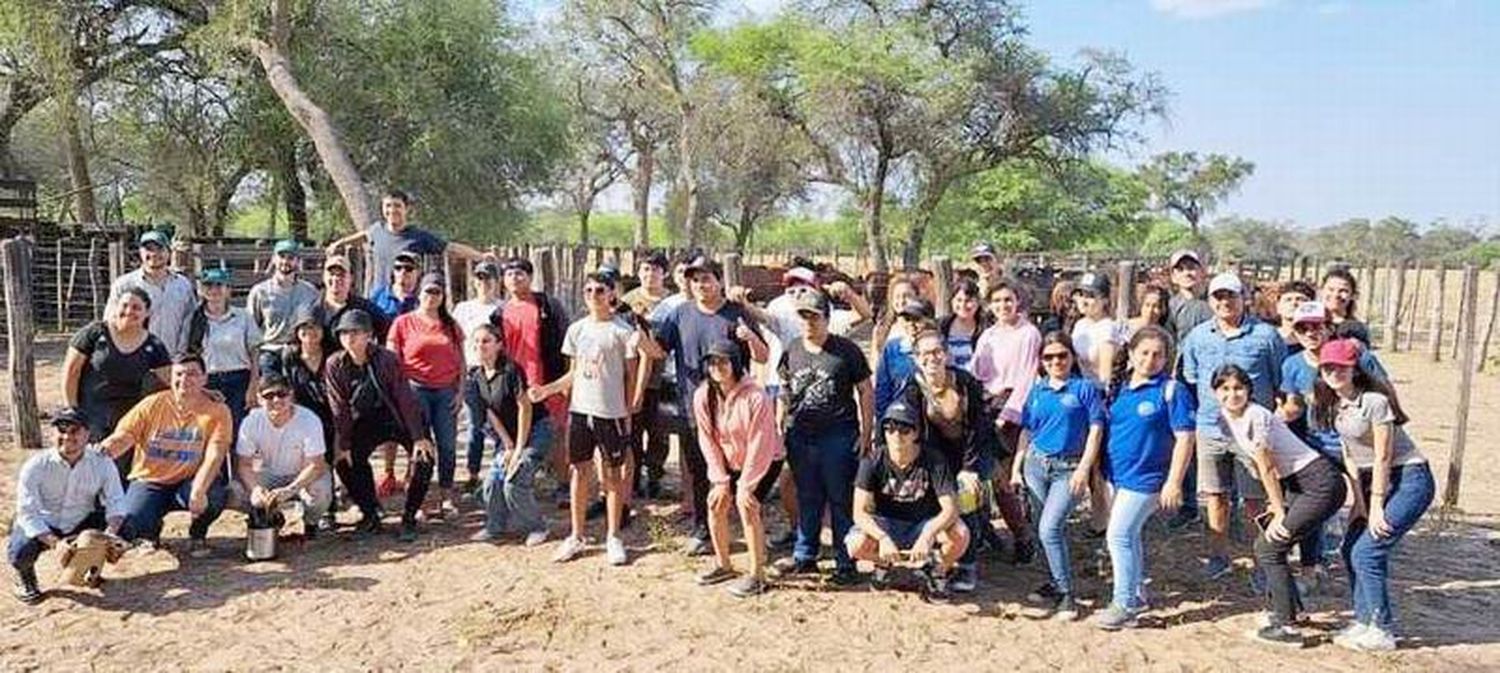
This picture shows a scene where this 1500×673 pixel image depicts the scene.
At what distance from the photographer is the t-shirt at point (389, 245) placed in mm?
7470

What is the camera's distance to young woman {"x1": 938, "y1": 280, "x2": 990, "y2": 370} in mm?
6062

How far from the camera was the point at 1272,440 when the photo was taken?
16.3 ft

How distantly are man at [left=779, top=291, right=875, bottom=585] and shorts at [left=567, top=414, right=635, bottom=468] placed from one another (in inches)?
37.7

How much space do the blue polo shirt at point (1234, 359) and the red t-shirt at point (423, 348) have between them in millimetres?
4154

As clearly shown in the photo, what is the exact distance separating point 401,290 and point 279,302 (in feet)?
2.35

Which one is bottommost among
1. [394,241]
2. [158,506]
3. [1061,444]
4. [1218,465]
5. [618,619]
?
[618,619]

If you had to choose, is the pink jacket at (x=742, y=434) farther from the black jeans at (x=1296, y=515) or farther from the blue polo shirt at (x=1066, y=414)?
the black jeans at (x=1296, y=515)

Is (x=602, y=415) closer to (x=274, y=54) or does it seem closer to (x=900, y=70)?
(x=274, y=54)

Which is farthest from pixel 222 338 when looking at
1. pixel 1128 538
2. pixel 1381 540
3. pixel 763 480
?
pixel 1381 540

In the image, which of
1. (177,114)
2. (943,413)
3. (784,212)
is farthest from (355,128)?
(784,212)

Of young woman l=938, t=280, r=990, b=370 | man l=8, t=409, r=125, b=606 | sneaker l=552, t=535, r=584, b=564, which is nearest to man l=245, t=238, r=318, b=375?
man l=8, t=409, r=125, b=606

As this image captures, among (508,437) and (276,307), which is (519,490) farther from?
(276,307)

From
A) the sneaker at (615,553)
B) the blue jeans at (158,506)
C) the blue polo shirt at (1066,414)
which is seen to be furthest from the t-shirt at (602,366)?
the blue polo shirt at (1066,414)

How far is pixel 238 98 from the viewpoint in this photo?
2042 cm
